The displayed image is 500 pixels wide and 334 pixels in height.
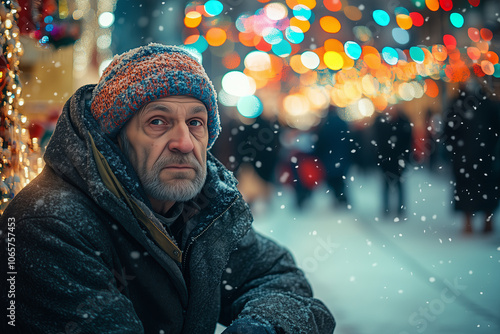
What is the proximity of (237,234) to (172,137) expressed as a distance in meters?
0.47

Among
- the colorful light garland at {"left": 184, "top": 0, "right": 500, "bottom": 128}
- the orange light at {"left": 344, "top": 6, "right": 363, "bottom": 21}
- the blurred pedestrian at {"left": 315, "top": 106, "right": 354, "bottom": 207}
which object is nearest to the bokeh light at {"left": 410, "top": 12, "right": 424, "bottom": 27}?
the colorful light garland at {"left": 184, "top": 0, "right": 500, "bottom": 128}

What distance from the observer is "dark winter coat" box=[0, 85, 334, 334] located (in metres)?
1.48

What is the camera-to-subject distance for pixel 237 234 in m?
2.01

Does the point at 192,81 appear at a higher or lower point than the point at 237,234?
higher

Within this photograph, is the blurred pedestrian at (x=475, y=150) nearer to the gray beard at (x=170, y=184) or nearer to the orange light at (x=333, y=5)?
the gray beard at (x=170, y=184)

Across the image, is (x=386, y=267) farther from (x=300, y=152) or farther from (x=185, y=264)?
(x=300, y=152)

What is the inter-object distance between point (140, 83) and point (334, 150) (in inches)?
316

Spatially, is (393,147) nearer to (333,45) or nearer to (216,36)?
(216,36)

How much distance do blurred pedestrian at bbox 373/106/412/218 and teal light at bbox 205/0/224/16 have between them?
6246 mm

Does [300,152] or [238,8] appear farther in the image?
[238,8]

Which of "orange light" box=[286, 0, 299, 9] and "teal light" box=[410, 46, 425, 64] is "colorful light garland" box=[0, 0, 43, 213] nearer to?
"orange light" box=[286, 0, 299, 9]

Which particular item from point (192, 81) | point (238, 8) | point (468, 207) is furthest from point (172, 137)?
point (238, 8)

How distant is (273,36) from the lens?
703 inches

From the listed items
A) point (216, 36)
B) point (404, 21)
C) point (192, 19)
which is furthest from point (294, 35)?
point (192, 19)
